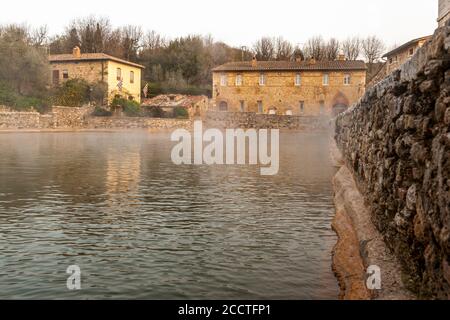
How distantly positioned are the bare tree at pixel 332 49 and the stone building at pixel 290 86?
20.0 m

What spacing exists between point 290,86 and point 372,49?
98.3 feet

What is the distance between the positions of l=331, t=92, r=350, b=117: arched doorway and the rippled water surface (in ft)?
127

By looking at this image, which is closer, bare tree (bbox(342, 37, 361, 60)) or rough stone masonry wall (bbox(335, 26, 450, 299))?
rough stone masonry wall (bbox(335, 26, 450, 299))

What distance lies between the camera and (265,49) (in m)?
72.6

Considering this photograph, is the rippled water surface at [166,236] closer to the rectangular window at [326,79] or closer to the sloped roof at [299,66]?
the sloped roof at [299,66]

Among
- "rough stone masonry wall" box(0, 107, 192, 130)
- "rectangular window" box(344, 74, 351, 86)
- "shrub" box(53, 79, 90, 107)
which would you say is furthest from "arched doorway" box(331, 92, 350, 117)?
"shrub" box(53, 79, 90, 107)

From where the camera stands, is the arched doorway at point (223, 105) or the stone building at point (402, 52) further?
the arched doorway at point (223, 105)

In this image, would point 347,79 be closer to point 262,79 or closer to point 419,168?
point 262,79

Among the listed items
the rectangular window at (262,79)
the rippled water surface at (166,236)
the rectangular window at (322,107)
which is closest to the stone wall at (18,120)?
the rectangular window at (262,79)

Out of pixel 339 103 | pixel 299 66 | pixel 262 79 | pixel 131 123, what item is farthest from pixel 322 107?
pixel 131 123

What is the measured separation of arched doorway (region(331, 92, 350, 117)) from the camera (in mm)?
49250

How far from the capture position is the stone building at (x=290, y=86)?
49031mm

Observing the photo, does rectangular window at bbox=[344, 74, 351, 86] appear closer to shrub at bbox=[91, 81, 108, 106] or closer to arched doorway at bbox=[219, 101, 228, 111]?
arched doorway at bbox=[219, 101, 228, 111]
